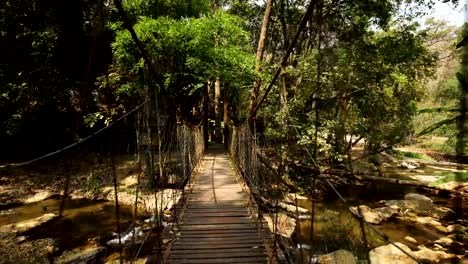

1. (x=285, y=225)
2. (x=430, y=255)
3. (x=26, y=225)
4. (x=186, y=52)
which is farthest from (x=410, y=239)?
(x=26, y=225)

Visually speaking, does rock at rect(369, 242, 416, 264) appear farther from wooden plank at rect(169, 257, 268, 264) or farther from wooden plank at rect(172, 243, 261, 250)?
wooden plank at rect(169, 257, 268, 264)

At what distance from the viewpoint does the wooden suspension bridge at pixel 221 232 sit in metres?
2.10

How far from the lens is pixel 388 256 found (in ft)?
13.6

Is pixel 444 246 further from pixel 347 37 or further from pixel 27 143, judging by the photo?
pixel 27 143

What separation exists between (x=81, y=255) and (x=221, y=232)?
2.45 metres

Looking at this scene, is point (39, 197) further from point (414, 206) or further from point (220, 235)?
point (414, 206)

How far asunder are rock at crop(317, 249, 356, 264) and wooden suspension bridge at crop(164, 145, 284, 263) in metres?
1.38

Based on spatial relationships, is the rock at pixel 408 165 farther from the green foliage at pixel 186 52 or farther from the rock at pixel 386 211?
the green foliage at pixel 186 52

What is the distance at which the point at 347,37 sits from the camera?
724 cm

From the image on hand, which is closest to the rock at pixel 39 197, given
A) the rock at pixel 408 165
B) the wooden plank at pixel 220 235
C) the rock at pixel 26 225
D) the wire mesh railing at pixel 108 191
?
the wire mesh railing at pixel 108 191

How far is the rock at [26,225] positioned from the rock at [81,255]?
1.20m

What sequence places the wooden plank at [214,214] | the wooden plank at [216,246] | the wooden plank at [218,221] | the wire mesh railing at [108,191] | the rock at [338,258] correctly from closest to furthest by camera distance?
the wooden plank at [216,246], the wooden plank at [218,221], the wooden plank at [214,214], the rock at [338,258], the wire mesh railing at [108,191]

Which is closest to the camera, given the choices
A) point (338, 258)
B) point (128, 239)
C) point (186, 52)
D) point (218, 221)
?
point (218, 221)

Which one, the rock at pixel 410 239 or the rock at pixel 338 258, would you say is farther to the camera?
the rock at pixel 410 239
